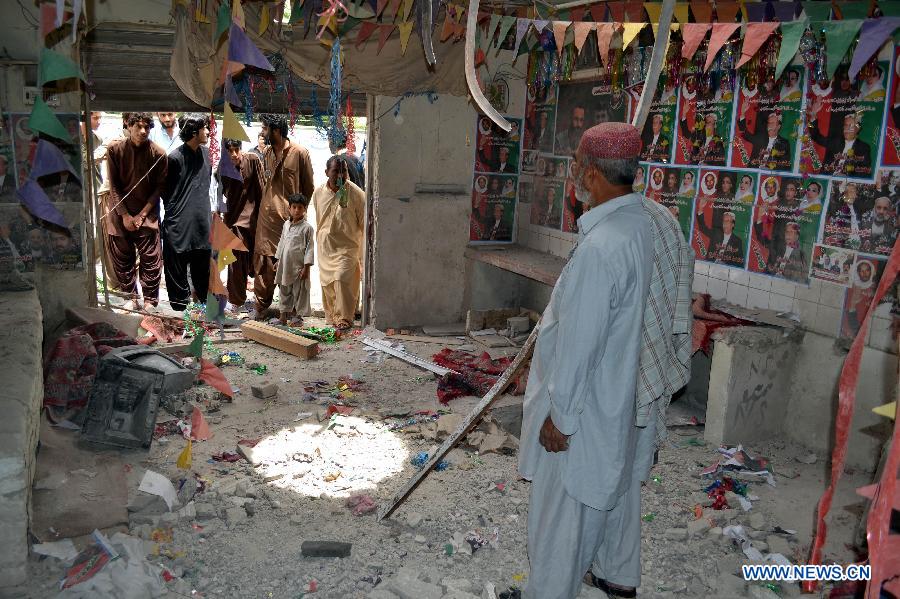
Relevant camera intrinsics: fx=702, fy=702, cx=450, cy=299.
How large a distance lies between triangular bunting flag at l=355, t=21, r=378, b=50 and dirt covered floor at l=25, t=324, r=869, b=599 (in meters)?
3.39

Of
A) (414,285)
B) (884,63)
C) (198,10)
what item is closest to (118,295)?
(414,285)

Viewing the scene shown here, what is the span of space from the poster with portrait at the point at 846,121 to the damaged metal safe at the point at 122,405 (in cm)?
483

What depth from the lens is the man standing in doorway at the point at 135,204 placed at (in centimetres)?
835

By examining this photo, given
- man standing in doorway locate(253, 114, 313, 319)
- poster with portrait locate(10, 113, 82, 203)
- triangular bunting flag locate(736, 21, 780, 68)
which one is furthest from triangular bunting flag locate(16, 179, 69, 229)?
man standing in doorway locate(253, 114, 313, 319)

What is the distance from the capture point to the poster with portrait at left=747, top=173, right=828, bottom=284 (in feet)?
16.4

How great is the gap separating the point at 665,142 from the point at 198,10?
4039 millimetres

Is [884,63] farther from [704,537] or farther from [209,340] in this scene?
[209,340]

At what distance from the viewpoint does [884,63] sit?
4.45m

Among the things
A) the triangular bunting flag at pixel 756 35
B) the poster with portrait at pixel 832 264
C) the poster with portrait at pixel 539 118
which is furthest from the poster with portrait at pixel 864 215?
the poster with portrait at pixel 539 118

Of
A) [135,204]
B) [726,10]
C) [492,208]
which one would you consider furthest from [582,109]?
Answer: [135,204]

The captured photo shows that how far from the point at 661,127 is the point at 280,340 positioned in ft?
13.8

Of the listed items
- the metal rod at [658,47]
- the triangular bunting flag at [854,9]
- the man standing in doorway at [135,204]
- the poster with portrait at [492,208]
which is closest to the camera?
the metal rod at [658,47]

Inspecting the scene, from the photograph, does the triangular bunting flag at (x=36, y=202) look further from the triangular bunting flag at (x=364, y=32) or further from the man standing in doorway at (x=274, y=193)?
the man standing in doorway at (x=274, y=193)

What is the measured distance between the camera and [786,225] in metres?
5.19
